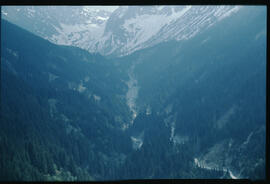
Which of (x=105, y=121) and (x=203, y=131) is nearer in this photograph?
(x=203, y=131)

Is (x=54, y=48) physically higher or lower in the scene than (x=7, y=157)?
higher

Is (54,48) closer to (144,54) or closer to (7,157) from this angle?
(144,54)

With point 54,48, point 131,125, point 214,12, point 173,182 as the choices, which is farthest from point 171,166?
point 214,12

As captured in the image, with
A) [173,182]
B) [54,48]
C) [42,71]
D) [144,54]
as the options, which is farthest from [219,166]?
[144,54]

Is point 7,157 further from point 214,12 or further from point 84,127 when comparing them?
point 214,12

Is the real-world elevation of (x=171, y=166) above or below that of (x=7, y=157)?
below

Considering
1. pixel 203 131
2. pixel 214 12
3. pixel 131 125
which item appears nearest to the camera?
pixel 203 131
